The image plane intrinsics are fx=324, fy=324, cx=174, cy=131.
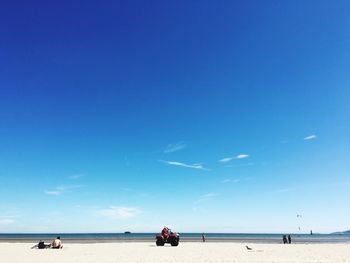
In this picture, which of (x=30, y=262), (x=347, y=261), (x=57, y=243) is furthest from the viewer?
(x=57, y=243)

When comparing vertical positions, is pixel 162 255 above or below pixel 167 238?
below

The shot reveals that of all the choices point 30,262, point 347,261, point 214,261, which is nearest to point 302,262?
point 347,261

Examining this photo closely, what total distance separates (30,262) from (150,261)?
701cm

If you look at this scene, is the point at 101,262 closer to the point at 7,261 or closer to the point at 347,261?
the point at 7,261

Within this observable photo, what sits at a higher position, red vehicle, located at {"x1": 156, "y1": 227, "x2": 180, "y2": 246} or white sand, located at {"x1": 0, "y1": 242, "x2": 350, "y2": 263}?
red vehicle, located at {"x1": 156, "y1": 227, "x2": 180, "y2": 246}

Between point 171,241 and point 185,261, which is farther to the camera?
point 171,241

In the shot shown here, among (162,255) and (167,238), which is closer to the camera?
(162,255)

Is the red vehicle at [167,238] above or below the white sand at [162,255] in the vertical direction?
above

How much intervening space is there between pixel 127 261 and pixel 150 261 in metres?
1.39

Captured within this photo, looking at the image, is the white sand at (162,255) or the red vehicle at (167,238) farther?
the red vehicle at (167,238)

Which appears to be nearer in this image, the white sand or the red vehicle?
the white sand

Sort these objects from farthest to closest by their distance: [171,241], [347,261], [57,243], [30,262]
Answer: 1. [171,241]
2. [57,243]
3. [347,261]
4. [30,262]

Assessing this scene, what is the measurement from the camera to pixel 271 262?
20.0 metres

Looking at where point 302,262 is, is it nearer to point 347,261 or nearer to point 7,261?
point 347,261
